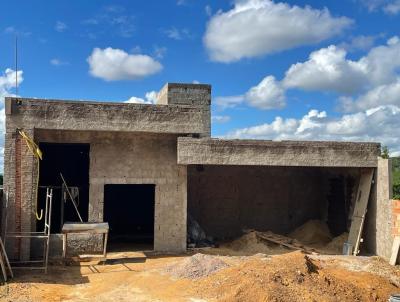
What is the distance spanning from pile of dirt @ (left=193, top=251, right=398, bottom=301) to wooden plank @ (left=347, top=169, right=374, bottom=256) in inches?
158

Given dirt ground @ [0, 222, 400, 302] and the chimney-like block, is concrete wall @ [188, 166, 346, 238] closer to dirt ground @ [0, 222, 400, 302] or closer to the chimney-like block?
the chimney-like block

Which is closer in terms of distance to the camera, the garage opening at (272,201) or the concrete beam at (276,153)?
the concrete beam at (276,153)

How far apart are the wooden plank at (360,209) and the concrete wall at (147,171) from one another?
5945 mm

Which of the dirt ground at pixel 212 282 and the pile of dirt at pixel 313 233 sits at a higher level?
the pile of dirt at pixel 313 233

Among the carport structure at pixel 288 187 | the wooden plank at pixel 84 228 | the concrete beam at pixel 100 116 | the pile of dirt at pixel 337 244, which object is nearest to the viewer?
A: the wooden plank at pixel 84 228

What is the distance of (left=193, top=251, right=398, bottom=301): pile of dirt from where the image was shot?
9484 millimetres

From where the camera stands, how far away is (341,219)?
17.3m

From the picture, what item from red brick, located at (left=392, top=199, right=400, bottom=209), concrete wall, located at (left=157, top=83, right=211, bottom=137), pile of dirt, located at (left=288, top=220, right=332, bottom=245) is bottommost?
pile of dirt, located at (left=288, top=220, right=332, bottom=245)

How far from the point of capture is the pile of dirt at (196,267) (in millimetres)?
11047

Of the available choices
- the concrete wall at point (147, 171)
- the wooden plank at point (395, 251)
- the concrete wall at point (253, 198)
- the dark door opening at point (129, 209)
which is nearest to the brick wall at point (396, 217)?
the wooden plank at point (395, 251)

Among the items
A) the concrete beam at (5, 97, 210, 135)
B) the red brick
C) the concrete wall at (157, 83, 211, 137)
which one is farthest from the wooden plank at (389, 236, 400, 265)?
the concrete wall at (157, 83, 211, 137)

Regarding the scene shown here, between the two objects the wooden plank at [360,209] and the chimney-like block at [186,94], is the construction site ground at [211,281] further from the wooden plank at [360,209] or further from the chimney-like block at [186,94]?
the chimney-like block at [186,94]

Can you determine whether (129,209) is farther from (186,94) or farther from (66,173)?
(186,94)

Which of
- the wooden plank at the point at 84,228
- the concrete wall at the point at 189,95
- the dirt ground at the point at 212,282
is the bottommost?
the dirt ground at the point at 212,282
